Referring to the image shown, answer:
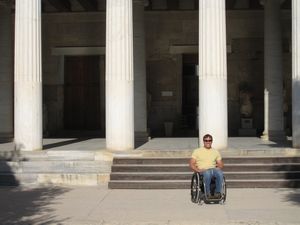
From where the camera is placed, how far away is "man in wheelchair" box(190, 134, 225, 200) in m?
12.1

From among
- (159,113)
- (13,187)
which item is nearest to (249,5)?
(159,113)

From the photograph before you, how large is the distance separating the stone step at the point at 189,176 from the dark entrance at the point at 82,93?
1094 cm

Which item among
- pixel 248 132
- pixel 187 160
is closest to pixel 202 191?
pixel 187 160

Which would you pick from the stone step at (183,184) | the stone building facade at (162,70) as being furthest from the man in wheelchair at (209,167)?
the stone building facade at (162,70)

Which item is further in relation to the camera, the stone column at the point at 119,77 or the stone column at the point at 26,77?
the stone column at the point at 26,77

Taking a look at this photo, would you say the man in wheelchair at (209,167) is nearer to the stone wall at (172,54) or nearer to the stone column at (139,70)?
the stone column at (139,70)

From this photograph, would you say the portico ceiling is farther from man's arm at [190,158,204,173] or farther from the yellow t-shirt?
man's arm at [190,158,204,173]

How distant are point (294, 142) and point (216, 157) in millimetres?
5988

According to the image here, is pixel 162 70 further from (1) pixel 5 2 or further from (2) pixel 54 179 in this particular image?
(2) pixel 54 179

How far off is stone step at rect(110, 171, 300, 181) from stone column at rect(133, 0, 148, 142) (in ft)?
20.8

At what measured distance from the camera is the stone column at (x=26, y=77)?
17328 mm

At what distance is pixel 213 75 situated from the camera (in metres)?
17.1

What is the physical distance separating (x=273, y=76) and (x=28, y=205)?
13.1m

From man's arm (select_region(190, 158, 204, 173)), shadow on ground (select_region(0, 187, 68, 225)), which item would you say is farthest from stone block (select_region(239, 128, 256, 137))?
man's arm (select_region(190, 158, 204, 173))
